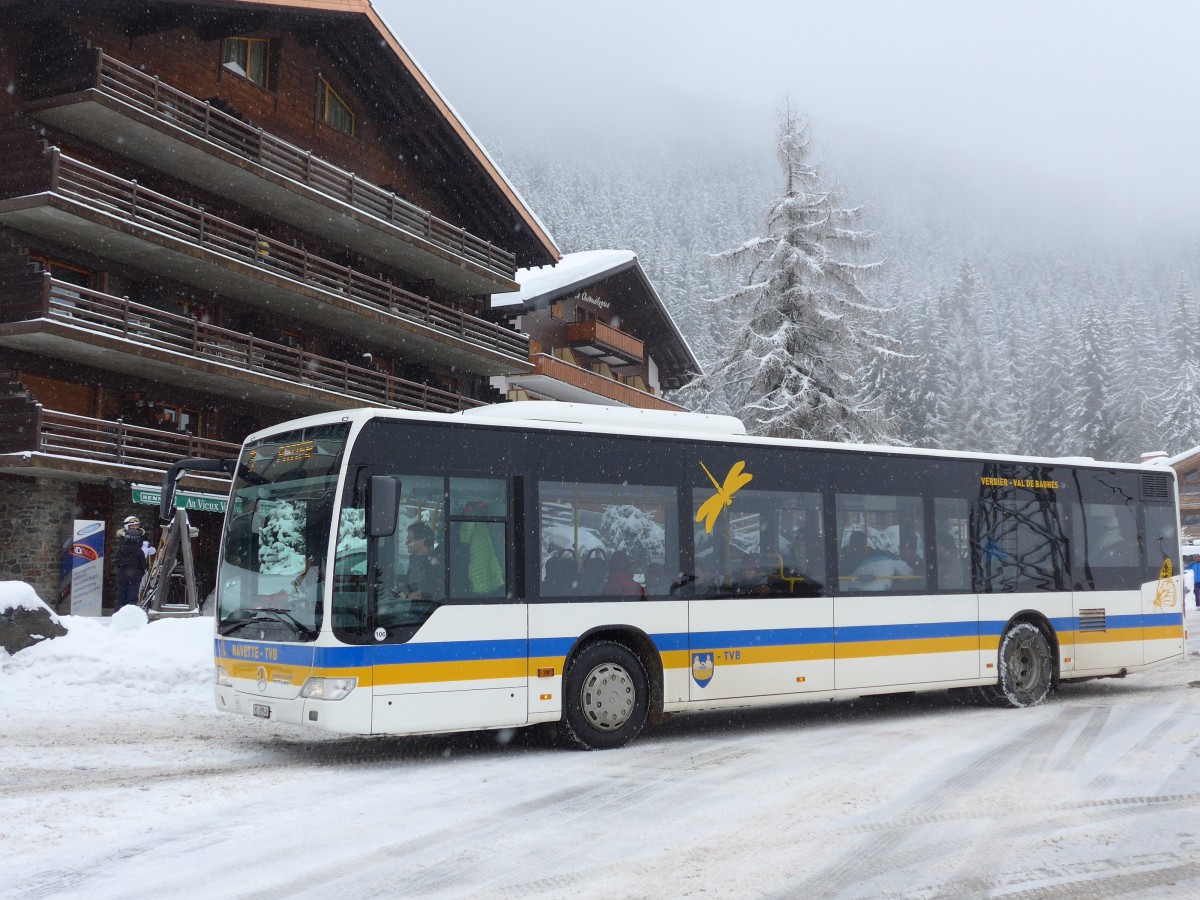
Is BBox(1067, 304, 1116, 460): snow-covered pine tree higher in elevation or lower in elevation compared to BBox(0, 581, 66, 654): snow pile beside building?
higher

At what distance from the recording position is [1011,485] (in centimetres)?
1447

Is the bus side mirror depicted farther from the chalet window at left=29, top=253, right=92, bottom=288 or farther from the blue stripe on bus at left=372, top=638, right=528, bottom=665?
→ the chalet window at left=29, top=253, right=92, bottom=288

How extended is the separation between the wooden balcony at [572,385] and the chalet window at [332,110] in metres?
9.99

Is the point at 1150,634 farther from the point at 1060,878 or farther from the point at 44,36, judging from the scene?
the point at 44,36

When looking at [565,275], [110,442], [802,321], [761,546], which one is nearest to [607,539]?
[761,546]

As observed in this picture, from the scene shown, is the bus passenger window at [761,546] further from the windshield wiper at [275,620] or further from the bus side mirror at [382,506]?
the windshield wiper at [275,620]

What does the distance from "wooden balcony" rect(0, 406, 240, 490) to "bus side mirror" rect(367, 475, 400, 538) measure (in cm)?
1644

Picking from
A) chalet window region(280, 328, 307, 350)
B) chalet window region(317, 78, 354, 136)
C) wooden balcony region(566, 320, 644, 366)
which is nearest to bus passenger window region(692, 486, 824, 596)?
chalet window region(280, 328, 307, 350)

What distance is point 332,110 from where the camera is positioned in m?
32.7

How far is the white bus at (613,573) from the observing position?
32.1ft

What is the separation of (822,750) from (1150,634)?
6998 millimetres

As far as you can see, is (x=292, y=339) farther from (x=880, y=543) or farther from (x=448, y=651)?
(x=448, y=651)

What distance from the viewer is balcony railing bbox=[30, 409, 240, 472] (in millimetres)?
24078

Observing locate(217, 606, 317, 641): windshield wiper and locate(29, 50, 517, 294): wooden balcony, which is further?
locate(29, 50, 517, 294): wooden balcony
